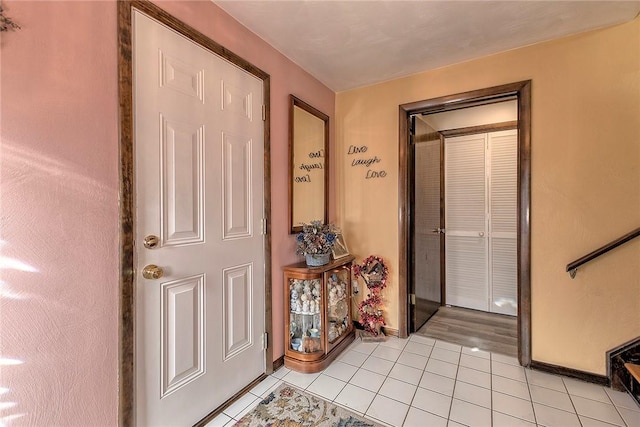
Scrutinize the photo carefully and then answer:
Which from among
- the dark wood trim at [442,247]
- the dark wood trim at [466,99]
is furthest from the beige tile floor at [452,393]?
the dark wood trim at [466,99]

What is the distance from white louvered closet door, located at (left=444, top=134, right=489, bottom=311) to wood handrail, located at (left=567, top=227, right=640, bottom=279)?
134 centimetres

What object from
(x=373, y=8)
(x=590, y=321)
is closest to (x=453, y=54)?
(x=373, y=8)

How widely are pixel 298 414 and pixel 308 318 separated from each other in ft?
2.15

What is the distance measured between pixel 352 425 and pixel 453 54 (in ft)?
8.74

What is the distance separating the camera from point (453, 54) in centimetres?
216

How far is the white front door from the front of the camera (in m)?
1.27

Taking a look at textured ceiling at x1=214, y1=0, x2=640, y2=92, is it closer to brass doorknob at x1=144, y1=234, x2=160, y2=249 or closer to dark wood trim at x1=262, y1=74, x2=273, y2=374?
dark wood trim at x1=262, y1=74, x2=273, y2=374

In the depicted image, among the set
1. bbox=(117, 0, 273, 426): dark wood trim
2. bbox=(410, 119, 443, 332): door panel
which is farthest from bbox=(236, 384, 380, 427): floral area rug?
bbox=(410, 119, 443, 332): door panel

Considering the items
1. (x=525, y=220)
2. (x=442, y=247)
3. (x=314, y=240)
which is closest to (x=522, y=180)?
(x=525, y=220)

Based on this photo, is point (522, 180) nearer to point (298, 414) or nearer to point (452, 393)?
point (452, 393)

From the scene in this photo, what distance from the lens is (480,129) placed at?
3.21 meters

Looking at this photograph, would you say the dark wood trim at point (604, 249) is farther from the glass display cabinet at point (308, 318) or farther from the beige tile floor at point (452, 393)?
the glass display cabinet at point (308, 318)

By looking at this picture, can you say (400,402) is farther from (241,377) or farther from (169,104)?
(169,104)

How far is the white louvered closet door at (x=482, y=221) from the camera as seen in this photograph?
3074 mm
